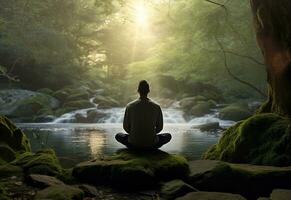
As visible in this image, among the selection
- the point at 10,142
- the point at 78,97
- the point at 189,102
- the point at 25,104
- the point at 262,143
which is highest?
the point at 78,97

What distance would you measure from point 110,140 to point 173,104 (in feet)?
62.8

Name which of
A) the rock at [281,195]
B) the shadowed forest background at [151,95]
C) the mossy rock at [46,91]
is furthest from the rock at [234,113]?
the rock at [281,195]

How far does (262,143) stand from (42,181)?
4.64 meters

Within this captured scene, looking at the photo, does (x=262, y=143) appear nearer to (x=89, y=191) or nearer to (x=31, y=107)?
(x=89, y=191)

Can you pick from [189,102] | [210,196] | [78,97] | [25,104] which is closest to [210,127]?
[189,102]

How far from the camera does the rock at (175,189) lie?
20.4 ft

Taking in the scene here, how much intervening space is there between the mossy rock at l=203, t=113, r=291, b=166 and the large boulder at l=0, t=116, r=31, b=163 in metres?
5.02

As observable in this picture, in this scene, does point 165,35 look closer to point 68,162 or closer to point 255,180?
point 68,162

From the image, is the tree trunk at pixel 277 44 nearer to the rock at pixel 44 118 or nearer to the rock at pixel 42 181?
the rock at pixel 42 181

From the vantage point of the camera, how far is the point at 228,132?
32.6ft

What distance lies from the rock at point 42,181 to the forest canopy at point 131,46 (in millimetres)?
18125

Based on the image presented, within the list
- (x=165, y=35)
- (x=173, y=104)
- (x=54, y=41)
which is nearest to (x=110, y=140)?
(x=173, y=104)

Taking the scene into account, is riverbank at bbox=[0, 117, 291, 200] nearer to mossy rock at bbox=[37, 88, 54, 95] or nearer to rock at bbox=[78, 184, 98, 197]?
rock at bbox=[78, 184, 98, 197]

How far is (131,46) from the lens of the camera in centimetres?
4650
